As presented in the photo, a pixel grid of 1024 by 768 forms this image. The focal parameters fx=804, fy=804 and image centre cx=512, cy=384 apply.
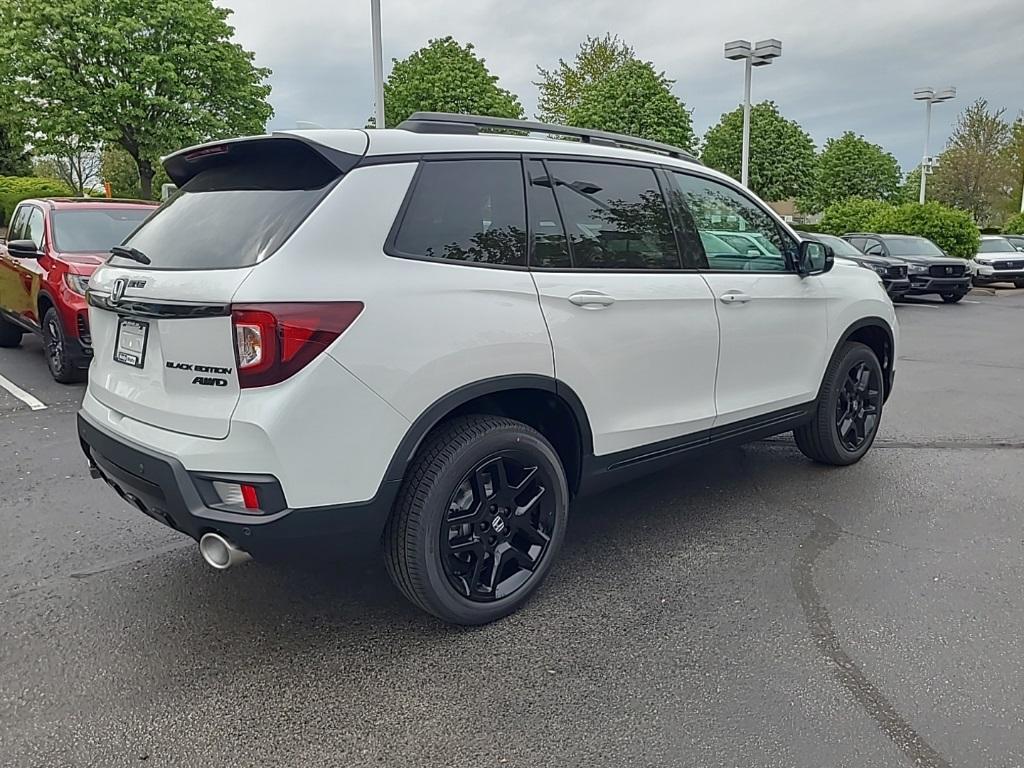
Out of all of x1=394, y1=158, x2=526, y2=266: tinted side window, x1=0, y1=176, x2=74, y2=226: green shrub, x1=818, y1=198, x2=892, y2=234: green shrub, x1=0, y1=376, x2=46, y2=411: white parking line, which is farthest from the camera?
x1=0, y1=176, x2=74, y2=226: green shrub

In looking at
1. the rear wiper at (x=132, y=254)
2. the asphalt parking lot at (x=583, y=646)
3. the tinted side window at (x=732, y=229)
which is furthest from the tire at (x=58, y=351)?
the tinted side window at (x=732, y=229)

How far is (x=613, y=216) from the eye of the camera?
3498mm

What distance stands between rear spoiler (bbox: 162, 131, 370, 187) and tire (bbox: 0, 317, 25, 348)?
22.9 ft

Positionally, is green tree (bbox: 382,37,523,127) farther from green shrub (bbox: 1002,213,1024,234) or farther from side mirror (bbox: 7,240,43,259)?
green shrub (bbox: 1002,213,1024,234)

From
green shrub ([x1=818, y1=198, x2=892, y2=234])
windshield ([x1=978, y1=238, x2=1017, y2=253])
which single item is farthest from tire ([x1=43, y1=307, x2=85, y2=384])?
windshield ([x1=978, y1=238, x2=1017, y2=253])

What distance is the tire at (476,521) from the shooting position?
279 cm

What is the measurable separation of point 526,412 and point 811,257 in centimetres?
204

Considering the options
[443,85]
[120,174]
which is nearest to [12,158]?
[120,174]

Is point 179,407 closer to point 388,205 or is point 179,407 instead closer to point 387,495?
point 387,495

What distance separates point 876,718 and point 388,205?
7.48 ft

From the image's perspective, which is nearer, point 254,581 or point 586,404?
point 586,404

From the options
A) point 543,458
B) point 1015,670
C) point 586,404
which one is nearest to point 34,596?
point 543,458

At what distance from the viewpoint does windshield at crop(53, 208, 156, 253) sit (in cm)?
733

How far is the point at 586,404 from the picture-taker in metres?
3.24
